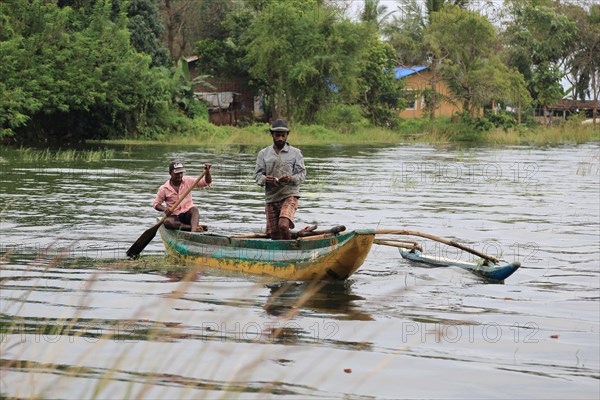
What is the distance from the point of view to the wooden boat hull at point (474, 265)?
1157cm

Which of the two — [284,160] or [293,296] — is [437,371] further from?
[284,160]

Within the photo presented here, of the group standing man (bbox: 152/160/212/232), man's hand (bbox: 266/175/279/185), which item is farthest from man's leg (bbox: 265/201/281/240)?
standing man (bbox: 152/160/212/232)

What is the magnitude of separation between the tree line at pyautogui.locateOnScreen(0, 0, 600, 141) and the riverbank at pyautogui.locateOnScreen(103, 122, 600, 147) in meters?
1.09

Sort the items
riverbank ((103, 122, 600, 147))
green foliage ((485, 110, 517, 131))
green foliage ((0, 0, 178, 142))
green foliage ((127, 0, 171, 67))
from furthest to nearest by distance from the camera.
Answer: green foliage ((485, 110, 517, 131)) < green foliage ((127, 0, 171, 67)) < riverbank ((103, 122, 600, 147)) < green foliage ((0, 0, 178, 142))

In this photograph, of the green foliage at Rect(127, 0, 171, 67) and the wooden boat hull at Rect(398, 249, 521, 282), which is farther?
the green foliage at Rect(127, 0, 171, 67)

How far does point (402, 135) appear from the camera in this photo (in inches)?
2078

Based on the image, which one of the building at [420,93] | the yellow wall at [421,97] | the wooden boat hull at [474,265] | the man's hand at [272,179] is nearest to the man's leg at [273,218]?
the man's hand at [272,179]

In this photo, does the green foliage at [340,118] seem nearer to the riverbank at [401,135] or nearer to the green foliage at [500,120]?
the riverbank at [401,135]

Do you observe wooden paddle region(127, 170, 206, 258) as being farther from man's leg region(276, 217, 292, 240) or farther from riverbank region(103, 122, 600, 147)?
riverbank region(103, 122, 600, 147)

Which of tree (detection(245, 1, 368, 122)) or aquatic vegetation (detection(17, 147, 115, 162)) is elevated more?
tree (detection(245, 1, 368, 122))

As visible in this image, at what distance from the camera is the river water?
6.96 meters

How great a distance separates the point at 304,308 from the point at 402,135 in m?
43.3

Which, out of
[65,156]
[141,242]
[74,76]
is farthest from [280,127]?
[74,76]

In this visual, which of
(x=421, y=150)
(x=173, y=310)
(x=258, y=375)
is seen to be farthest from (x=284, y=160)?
(x=421, y=150)
